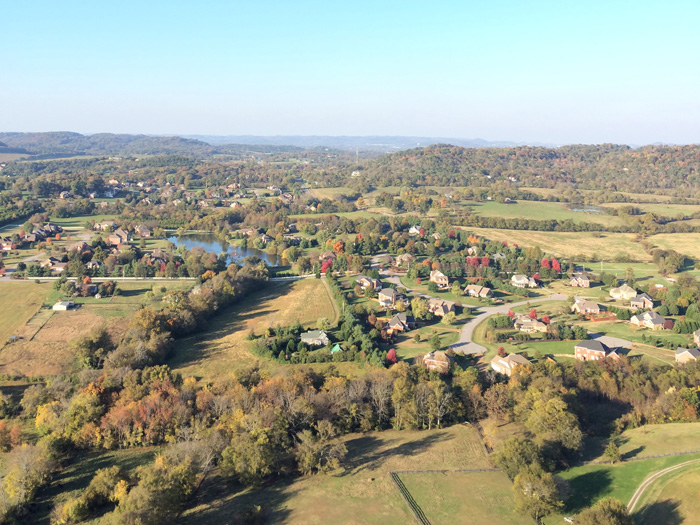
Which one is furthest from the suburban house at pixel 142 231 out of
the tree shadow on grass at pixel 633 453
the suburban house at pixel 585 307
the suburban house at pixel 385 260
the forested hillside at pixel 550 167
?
the tree shadow on grass at pixel 633 453

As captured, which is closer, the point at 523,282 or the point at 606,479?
the point at 606,479

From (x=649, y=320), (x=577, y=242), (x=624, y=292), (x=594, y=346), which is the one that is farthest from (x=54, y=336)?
(x=577, y=242)

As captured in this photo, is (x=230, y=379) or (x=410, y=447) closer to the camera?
(x=410, y=447)

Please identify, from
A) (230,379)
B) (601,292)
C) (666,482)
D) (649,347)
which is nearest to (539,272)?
(601,292)

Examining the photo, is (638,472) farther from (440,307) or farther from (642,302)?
(642,302)

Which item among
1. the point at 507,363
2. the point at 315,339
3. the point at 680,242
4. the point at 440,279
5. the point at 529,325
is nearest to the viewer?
the point at 507,363

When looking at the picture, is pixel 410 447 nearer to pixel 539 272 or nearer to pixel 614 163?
pixel 539 272
